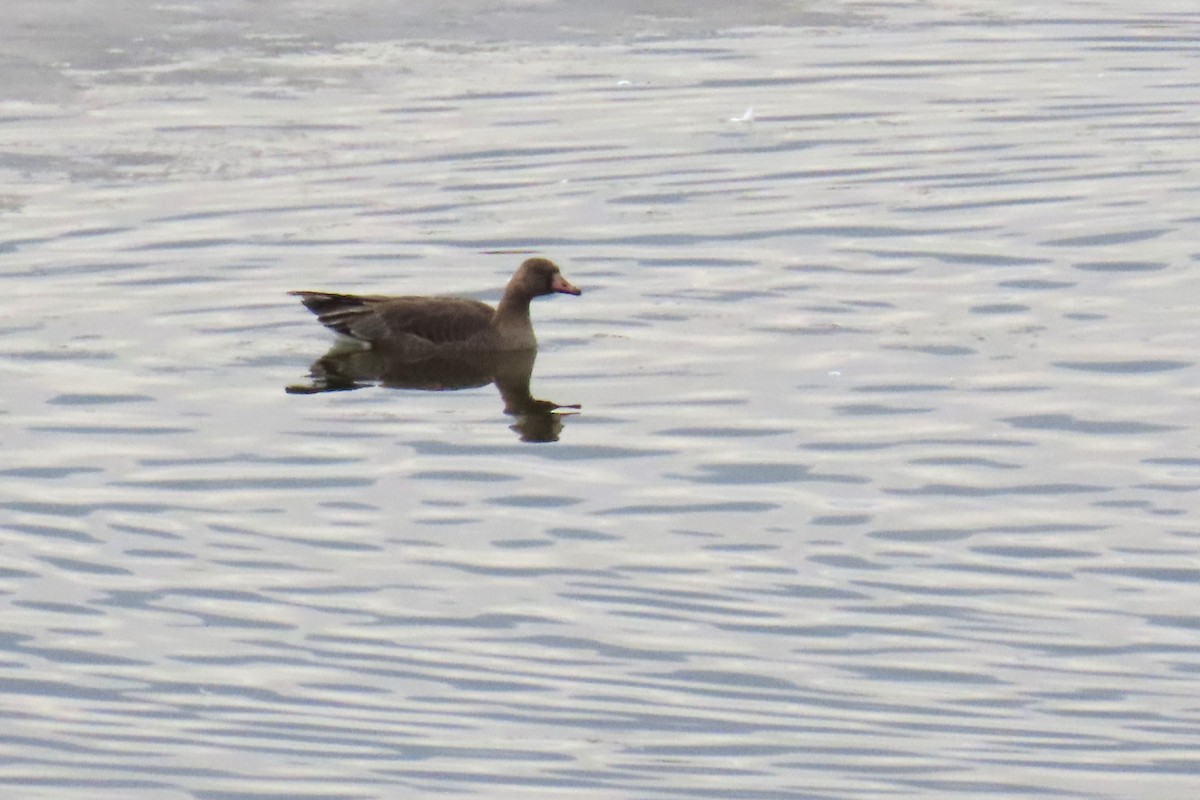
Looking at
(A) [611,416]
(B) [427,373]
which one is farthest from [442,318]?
(A) [611,416]

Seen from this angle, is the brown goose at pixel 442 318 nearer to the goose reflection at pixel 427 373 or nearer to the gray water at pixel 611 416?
the goose reflection at pixel 427 373

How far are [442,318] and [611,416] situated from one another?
1.80 m

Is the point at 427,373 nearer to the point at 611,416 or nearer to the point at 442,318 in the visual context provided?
the point at 442,318

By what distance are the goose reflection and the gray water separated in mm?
127

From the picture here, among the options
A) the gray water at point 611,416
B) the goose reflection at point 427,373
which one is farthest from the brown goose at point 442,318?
the gray water at point 611,416

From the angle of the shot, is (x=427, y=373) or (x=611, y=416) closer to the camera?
(x=611, y=416)

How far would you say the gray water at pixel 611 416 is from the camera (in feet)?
23.6

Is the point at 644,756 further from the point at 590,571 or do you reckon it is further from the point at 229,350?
the point at 229,350

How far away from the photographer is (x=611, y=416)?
33.7 ft

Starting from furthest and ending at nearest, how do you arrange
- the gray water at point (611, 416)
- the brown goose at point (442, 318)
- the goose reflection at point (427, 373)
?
the brown goose at point (442, 318) < the goose reflection at point (427, 373) < the gray water at point (611, 416)

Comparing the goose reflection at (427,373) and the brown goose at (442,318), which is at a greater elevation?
the brown goose at (442,318)

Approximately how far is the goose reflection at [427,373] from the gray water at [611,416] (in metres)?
0.13

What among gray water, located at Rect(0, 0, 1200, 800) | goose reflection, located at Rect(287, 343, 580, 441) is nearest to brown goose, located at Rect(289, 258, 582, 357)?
goose reflection, located at Rect(287, 343, 580, 441)

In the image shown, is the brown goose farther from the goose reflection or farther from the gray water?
the gray water
